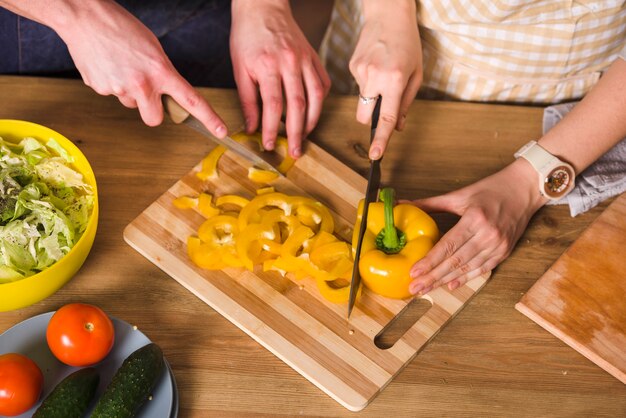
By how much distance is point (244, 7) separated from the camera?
180 cm

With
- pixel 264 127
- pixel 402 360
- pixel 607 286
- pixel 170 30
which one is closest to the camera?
pixel 402 360

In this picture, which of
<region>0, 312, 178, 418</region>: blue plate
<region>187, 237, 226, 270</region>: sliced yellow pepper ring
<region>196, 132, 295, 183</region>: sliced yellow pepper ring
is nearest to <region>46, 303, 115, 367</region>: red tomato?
<region>0, 312, 178, 418</region>: blue plate

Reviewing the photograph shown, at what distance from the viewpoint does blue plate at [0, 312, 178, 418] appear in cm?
136

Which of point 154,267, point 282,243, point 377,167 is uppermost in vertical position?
point 377,167

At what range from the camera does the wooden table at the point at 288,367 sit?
4.78 feet

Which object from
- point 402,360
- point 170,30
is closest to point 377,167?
point 402,360

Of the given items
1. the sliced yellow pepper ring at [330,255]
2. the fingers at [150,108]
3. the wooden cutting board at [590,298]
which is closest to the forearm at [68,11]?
the fingers at [150,108]

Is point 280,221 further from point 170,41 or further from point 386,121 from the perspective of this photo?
point 170,41

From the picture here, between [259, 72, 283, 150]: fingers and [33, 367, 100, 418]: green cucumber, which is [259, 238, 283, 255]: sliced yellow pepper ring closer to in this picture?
[259, 72, 283, 150]: fingers

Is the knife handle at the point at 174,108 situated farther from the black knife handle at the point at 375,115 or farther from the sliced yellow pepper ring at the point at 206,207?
the black knife handle at the point at 375,115

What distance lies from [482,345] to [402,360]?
18 centimetres

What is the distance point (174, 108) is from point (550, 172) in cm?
84

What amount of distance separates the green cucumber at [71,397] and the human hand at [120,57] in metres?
0.58

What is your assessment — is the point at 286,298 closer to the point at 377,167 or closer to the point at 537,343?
the point at 377,167
